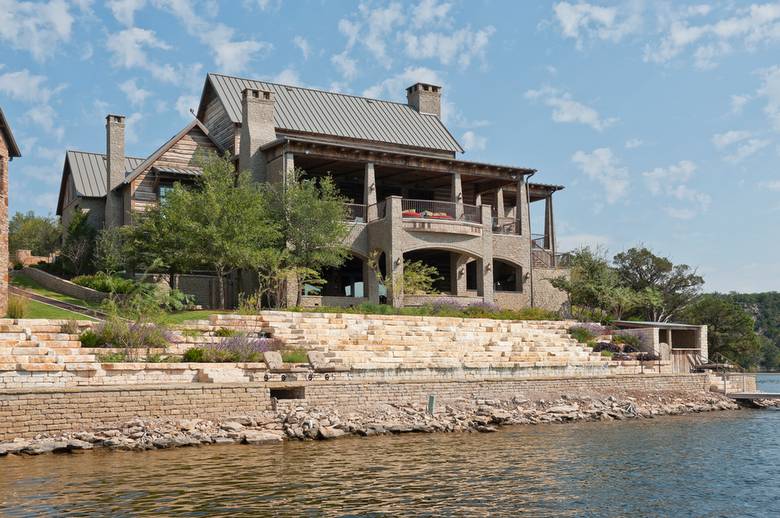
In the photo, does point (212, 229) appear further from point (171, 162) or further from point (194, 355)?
point (171, 162)

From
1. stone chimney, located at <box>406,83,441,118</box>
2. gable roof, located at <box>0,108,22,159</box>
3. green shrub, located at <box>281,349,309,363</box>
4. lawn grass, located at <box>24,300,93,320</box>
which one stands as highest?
stone chimney, located at <box>406,83,441,118</box>

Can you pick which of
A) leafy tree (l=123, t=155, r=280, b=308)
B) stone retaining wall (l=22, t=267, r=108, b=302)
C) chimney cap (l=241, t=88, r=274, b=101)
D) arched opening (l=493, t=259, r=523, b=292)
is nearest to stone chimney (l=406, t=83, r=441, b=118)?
arched opening (l=493, t=259, r=523, b=292)

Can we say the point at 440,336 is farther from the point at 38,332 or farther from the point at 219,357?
the point at 38,332

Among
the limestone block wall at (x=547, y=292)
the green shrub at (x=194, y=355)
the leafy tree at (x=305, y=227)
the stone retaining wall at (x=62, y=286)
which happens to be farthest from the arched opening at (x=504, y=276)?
the green shrub at (x=194, y=355)

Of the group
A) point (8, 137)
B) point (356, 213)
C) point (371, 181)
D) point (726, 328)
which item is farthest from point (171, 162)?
point (726, 328)

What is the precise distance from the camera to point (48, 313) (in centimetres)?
2747

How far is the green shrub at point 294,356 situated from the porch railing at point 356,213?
41.0ft

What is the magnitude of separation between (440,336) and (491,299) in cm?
862

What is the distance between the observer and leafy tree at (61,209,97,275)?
38.7 metres

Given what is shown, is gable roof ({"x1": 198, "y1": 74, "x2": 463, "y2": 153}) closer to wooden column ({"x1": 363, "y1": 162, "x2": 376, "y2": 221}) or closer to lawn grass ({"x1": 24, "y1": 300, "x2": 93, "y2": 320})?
wooden column ({"x1": 363, "y1": 162, "x2": 376, "y2": 221})

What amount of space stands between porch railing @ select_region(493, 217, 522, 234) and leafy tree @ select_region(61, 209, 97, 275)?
1893cm

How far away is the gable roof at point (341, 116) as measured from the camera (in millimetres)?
42375

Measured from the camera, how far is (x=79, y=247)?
128ft

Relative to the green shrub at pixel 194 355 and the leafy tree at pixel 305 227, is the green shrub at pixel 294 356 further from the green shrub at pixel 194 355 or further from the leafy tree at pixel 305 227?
the leafy tree at pixel 305 227
